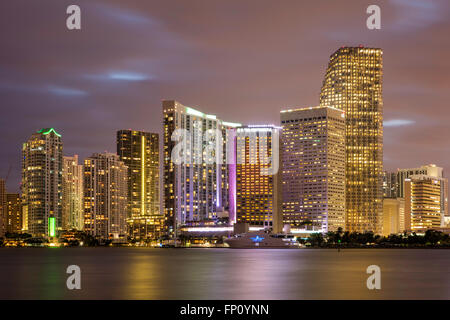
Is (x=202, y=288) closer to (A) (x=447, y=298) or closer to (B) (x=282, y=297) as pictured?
(B) (x=282, y=297)

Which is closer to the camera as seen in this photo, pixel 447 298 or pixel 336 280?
pixel 447 298

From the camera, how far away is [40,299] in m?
68.8
